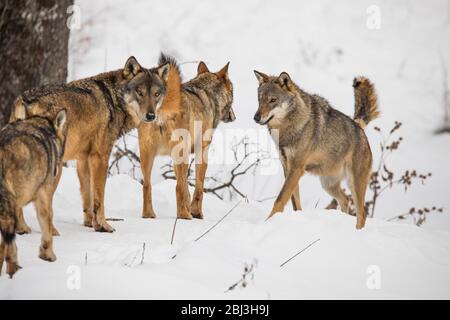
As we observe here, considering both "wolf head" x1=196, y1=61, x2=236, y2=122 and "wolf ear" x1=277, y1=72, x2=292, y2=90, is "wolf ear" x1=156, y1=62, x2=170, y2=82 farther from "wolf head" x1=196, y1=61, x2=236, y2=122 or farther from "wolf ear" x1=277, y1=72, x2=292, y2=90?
"wolf ear" x1=277, y1=72, x2=292, y2=90

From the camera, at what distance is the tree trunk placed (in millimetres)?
6816

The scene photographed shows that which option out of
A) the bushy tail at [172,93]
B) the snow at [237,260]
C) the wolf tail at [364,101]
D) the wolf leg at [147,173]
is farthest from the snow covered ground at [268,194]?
the wolf tail at [364,101]

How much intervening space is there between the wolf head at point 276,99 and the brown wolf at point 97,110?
1.16 meters

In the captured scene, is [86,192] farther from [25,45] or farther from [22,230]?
[25,45]

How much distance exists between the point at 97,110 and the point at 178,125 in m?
1.10

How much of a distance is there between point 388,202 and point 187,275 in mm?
7312

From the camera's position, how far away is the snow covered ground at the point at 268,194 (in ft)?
12.6

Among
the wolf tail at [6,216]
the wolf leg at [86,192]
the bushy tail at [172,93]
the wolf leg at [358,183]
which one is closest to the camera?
the wolf tail at [6,216]

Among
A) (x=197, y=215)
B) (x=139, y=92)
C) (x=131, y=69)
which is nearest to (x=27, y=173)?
(x=139, y=92)

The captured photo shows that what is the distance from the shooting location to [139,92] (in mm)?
5793

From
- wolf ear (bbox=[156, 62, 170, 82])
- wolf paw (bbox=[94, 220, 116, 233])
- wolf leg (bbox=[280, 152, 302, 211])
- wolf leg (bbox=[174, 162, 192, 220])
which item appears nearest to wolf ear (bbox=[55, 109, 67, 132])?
wolf paw (bbox=[94, 220, 116, 233])

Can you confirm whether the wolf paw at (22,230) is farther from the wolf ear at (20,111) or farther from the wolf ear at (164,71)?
the wolf ear at (164,71)

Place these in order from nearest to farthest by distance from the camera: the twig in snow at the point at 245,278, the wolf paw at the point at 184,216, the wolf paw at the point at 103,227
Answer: the twig in snow at the point at 245,278
the wolf paw at the point at 103,227
the wolf paw at the point at 184,216
